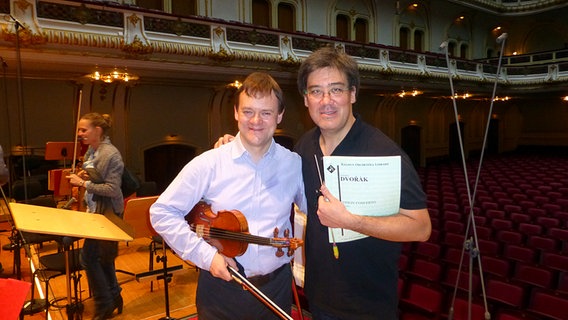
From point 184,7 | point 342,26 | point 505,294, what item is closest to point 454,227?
point 505,294

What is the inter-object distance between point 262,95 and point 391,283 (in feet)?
3.65

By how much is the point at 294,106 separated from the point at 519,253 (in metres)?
10.1

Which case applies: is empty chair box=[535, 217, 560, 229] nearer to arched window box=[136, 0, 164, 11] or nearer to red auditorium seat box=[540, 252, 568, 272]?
red auditorium seat box=[540, 252, 568, 272]

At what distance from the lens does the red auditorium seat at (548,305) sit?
395 cm

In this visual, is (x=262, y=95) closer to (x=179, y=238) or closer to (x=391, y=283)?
(x=179, y=238)

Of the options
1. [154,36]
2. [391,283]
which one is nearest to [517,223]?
[391,283]

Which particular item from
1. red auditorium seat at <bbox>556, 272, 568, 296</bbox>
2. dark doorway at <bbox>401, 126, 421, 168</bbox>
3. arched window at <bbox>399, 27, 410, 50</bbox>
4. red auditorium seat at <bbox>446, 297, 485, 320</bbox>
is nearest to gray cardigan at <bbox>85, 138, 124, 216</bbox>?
red auditorium seat at <bbox>446, 297, 485, 320</bbox>

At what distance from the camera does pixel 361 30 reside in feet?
55.4

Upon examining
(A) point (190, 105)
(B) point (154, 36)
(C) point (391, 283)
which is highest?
(B) point (154, 36)

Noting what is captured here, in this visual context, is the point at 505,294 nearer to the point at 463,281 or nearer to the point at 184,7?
the point at 463,281

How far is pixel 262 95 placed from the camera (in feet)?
6.46

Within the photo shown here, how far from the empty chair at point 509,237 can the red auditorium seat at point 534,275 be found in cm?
128

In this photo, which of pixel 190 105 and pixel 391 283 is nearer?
pixel 391 283

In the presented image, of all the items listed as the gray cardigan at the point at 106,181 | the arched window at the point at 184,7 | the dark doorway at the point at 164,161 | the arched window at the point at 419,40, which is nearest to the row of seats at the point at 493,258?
the gray cardigan at the point at 106,181
